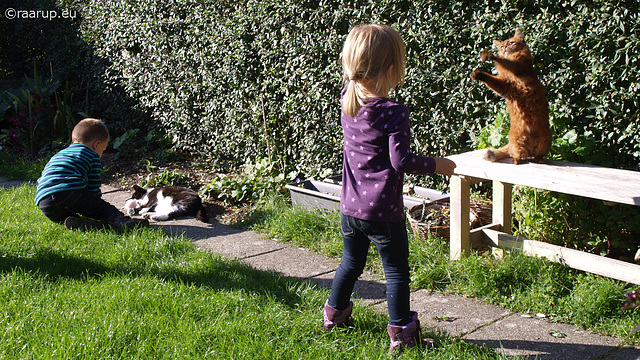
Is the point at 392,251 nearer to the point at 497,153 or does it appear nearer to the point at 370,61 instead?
the point at 370,61

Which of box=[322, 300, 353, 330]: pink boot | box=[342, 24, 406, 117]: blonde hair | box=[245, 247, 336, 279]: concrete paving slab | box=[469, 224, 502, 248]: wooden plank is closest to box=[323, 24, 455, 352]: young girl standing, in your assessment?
box=[342, 24, 406, 117]: blonde hair

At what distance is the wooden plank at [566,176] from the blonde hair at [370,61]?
1.06m

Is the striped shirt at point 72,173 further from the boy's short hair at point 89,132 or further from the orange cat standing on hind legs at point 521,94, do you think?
the orange cat standing on hind legs at point 521,94

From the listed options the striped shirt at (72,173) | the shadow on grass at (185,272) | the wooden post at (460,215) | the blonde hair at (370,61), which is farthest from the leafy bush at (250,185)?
the blonde hair at (370,61)

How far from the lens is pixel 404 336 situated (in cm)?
257

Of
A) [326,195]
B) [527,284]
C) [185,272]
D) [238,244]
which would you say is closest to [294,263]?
[238,244]

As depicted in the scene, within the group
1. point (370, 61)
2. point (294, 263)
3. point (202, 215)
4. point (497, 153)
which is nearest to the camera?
point (370, 61)

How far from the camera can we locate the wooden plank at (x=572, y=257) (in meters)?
3.02

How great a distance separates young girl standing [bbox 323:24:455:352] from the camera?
245 centimetres

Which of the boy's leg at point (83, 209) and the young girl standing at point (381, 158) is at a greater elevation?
the young girl standing at point (381, 158)

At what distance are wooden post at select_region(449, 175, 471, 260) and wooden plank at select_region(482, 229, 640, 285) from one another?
17cm

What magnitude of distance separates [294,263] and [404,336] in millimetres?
1601

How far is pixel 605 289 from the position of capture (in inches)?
118

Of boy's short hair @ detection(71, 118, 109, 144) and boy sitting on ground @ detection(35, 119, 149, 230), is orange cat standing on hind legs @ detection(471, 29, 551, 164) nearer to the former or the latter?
boy sitting on ground @ detection(35, 119, 149, 230)
